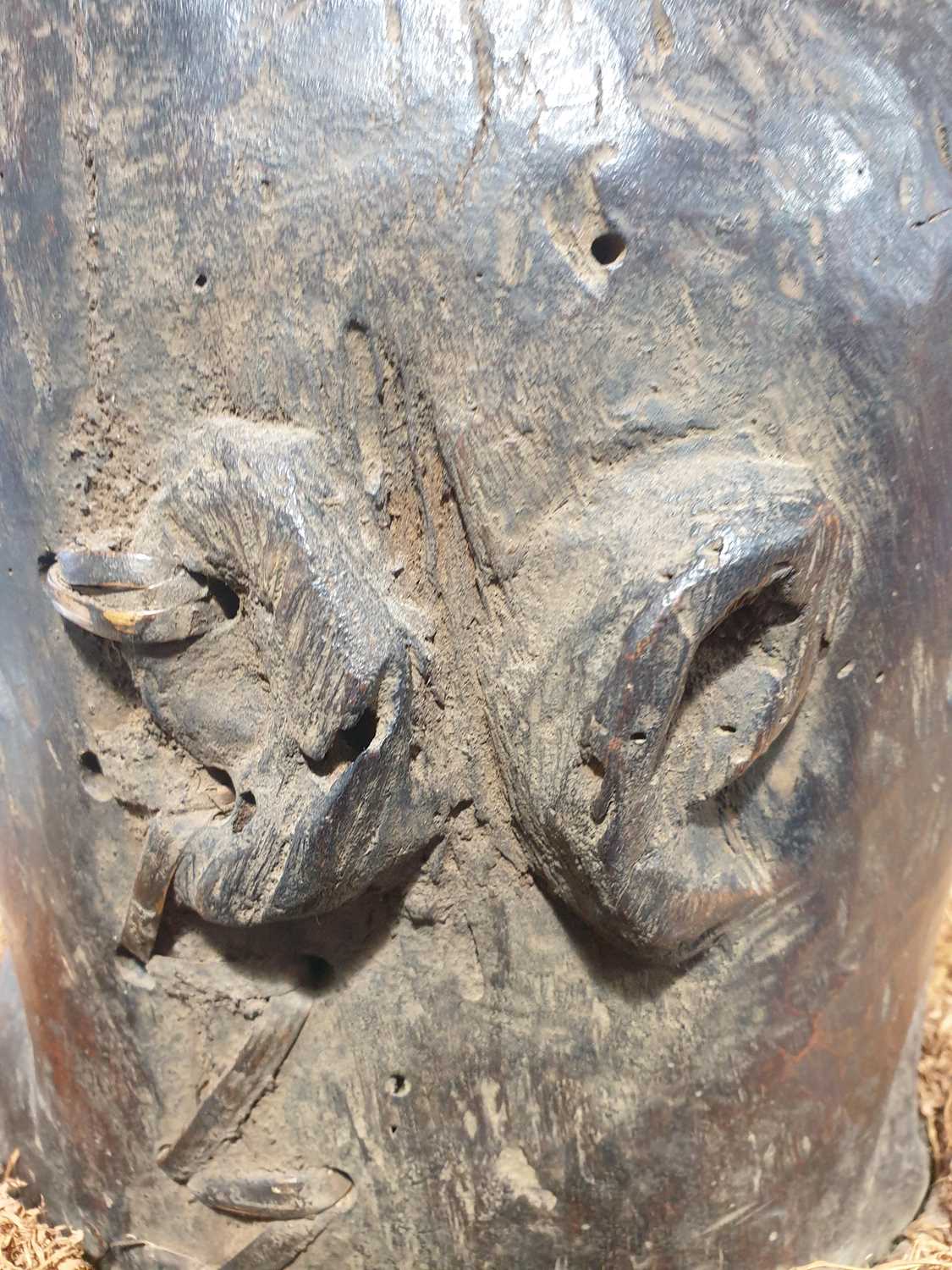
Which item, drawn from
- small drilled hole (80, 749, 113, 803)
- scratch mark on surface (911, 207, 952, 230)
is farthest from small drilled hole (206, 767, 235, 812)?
scratch mark on surface (911, 207, 952, 230)

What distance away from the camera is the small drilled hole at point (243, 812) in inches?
37.5

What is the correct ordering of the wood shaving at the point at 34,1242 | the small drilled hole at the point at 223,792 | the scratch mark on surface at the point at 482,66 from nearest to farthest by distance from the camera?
1. the scratch mark on surface at the point at 482,66
2. the small drilled hole at the point at 223,792
3. the wood shaving at the point at 34,1242

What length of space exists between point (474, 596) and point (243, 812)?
263 millimetres

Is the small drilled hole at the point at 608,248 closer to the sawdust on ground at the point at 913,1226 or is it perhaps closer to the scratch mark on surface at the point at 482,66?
the scratch mark on surface at the point at 482,66

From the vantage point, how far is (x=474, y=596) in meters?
0.95

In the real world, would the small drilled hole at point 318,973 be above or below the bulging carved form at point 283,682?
below

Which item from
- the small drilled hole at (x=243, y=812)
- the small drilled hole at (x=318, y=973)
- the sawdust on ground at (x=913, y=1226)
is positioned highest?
the small drilled hole at (x=243, y=812)

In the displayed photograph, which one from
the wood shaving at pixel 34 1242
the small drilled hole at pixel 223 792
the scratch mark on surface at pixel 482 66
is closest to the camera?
the scratch mark on surface at pixel 482 66

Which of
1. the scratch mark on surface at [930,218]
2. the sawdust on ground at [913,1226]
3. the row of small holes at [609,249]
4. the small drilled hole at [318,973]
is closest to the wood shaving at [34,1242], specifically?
the sawdust on ground at [913,1226]

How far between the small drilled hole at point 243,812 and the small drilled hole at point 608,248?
512 mm

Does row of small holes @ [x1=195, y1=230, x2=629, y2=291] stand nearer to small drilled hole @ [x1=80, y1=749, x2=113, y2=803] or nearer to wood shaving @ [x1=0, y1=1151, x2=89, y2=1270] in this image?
small drilled hole @ [x1=80, y1=749, x2=113, y2=803]

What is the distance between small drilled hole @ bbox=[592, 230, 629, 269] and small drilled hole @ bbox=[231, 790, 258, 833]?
20.2 inches

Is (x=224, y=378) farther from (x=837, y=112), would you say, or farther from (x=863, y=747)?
(x=863, y=747)

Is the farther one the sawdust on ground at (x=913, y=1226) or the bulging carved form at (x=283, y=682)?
the sawdust on ground at (x=913, y=1226)
